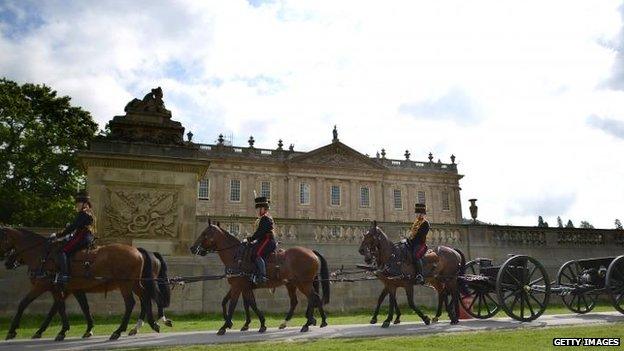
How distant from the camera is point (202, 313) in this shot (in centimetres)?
1367

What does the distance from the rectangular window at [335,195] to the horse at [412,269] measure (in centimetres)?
5403

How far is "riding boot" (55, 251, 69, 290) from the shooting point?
857 centimetres

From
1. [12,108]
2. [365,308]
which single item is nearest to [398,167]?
[12,108]

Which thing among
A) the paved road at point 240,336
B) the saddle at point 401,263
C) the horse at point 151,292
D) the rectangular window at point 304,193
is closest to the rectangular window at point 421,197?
the rectangular window at point 304,193

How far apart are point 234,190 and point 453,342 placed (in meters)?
55.2

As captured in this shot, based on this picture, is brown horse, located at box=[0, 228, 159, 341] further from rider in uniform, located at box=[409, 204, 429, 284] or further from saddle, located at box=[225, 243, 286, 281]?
rider in uniform, located at box=[409, 204, 429, 284]

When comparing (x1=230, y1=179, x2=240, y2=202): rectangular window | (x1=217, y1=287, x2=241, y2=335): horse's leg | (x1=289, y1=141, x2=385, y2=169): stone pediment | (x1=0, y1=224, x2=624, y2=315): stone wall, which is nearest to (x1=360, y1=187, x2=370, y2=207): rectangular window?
(x1=289, y1=141, x2=385, y2=169): stone pediment

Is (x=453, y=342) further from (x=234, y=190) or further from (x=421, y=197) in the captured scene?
(x=421, y=197)

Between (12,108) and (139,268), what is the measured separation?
27.4m

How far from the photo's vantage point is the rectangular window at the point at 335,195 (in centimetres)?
6581

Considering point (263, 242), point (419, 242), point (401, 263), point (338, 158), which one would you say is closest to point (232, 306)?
point (263, 242)

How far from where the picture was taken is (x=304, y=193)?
212 ft

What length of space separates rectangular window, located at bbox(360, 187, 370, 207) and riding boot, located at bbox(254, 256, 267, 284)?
57595 millimetres

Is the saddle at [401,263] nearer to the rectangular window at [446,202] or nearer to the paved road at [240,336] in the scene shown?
the paved road at [240,336]
